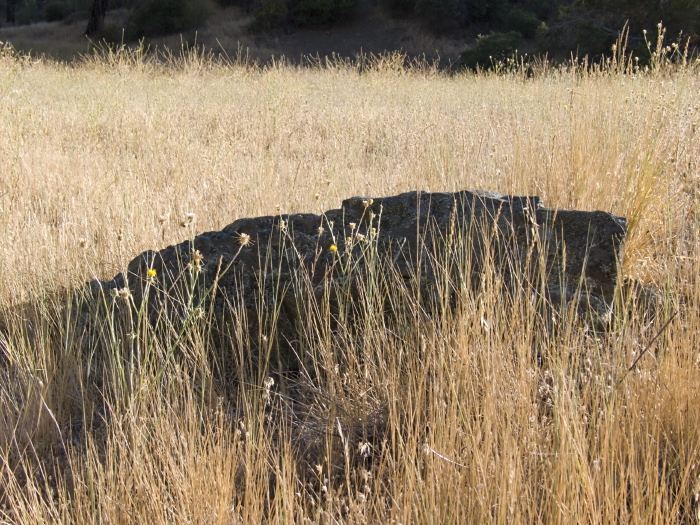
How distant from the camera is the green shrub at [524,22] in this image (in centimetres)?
1859

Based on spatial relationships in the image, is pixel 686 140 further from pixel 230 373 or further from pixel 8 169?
pixel 8 169

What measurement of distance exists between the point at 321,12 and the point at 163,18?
538 cm

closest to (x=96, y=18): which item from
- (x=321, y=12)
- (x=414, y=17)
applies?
(x=321, y=12)

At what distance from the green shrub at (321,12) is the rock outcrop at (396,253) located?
20.6 metres

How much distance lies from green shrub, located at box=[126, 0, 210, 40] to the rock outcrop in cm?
2165

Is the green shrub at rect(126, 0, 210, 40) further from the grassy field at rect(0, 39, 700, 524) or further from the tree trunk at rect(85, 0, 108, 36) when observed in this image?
the grassy field at rect(0, 39, 700, 524)

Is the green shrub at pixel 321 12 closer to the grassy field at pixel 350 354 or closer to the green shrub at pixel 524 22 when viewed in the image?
the green shrub at pixel 524 22

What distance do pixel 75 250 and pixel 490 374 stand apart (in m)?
2.05

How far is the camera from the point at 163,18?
2161 cm

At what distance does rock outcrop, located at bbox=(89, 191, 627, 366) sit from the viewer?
2168 mm

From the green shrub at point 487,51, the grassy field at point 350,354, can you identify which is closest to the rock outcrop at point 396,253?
the grassy field at point 350,354

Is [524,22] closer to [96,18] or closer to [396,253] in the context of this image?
[96,18]

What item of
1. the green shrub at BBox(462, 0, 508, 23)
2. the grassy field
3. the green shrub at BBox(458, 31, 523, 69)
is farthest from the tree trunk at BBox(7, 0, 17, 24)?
the grassy field

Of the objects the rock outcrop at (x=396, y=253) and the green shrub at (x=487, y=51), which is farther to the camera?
the green shrub at (x=487, y=51)
